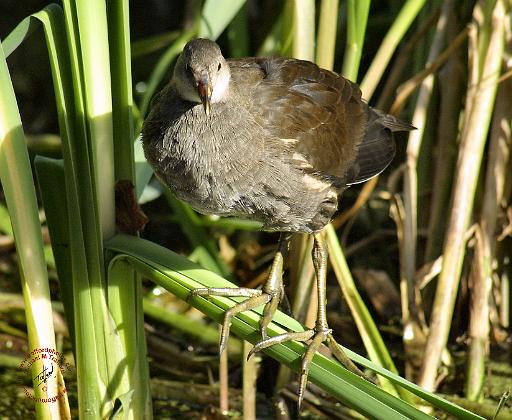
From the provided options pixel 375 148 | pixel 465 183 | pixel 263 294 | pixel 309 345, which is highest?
pixel 375 148

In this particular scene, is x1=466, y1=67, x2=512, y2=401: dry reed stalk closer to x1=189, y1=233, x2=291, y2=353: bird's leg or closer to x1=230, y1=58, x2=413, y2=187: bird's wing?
x1=230, y1=58, x2=413, y2=187: bird's wing

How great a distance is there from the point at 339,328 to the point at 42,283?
Answer: 1274mm

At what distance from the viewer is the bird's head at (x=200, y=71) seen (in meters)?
1.70

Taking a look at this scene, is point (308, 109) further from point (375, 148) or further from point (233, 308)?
point (233, 308)

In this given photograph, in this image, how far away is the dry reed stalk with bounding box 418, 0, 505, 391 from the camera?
7.53 feet

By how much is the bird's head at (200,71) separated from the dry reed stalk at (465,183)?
0.88m

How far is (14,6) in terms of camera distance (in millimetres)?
4016

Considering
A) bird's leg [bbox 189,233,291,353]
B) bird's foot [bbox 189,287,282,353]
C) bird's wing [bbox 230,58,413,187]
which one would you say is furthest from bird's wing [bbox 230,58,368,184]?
bird's foot [bbox 189,287,282,353]

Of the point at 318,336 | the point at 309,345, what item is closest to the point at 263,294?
the point at 318,336

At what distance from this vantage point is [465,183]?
234 centimetres

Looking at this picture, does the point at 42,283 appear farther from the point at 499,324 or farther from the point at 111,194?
the point at 499,324

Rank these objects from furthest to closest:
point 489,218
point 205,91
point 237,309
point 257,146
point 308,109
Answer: point 489,218 → point 308,109 → point 257,146 → point 205,91 → point 237,309

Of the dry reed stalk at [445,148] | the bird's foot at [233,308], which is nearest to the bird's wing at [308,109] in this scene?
the bird's foot at [233,308]

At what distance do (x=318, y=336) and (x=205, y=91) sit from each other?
64 cm
